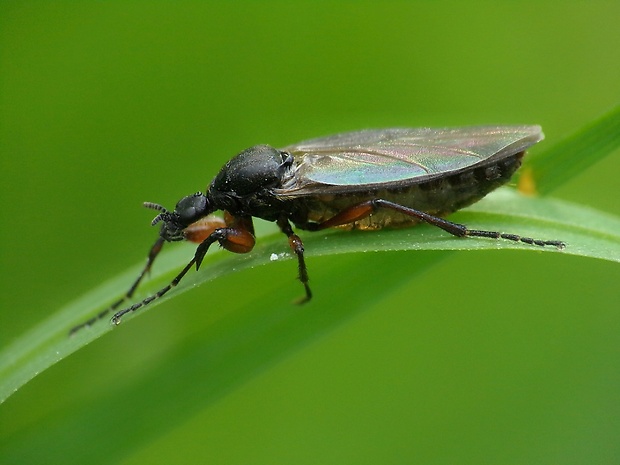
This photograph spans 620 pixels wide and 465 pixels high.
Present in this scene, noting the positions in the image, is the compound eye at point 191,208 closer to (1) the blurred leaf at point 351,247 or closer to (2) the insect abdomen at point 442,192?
(1) the blurred leaf at point 351,247

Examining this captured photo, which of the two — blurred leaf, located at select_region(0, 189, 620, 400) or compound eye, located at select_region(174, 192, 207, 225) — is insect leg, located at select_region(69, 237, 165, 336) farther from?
compound eye, located at select_region(174, 192, 207, 225)

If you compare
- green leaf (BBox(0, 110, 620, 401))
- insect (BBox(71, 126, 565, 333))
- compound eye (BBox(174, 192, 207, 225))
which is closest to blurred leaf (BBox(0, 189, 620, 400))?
green leaf (BBox(0, 110, 620, 401))

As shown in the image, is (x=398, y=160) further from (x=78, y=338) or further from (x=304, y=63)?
(x=304, y=63)

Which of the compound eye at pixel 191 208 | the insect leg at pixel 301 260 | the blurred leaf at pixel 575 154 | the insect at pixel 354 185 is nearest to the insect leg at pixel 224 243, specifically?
the insect at pixel 354 185

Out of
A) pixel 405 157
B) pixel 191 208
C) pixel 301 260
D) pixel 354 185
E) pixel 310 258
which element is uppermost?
pixel 405 157

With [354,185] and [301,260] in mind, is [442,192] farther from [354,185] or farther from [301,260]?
[301,260]

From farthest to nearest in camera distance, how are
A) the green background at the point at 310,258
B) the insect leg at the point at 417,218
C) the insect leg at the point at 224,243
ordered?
the green background at the point at 310,258 → the insect leg at the point at 224,243 → the insect leg at the point at 417,218

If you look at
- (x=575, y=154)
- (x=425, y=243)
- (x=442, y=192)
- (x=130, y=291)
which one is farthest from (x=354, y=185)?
(x=130, y=291)
